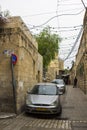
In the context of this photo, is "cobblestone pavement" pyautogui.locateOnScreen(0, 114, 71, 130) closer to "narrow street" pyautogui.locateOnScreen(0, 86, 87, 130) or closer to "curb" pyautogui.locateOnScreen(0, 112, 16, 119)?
"narrow street" pyautogui.locateOnScreen(0, 86, 87, 130)

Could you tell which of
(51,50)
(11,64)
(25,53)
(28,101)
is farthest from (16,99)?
(51,50)

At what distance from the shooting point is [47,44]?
40906 millimetres

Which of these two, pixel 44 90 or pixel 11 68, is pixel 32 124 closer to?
pixel 11 68

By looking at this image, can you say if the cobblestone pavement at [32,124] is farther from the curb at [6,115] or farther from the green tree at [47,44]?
the green tree at [47,44]

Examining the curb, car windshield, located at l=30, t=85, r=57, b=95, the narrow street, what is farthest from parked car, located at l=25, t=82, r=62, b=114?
the curb

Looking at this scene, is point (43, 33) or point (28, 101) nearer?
point (28, 101)

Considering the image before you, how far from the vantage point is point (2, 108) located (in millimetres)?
13734

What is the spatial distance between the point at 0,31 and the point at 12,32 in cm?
66

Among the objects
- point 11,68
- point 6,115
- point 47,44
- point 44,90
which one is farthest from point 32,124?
point 47,44

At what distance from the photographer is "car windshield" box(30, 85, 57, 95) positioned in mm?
14680

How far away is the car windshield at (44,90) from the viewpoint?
14.7 meters

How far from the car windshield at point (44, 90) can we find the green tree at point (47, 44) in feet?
83.3

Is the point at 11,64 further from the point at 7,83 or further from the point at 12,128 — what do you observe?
the point at 12,128

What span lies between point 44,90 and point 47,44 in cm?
2637
